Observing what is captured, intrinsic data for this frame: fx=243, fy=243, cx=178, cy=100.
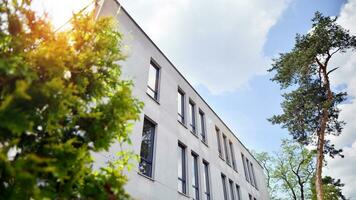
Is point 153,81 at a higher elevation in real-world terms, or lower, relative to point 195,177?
higher

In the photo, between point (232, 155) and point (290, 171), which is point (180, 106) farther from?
point (290, 171)

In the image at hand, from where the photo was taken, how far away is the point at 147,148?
967 centimetres

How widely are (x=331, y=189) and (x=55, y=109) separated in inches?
1460

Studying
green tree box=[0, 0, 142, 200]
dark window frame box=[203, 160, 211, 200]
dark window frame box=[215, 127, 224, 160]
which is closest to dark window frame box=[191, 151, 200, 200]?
dark window frame box=[203, 160, 211, 200]

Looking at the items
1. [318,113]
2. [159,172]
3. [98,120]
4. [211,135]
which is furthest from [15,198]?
[318,113]

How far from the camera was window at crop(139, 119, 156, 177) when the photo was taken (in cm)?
912

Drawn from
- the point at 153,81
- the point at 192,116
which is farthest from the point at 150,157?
the point at 192,116

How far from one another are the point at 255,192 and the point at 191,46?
15.0 m

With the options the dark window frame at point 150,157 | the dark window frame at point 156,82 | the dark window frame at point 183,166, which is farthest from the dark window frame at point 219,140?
the dark window frame at point 150,157

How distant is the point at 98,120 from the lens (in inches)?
134

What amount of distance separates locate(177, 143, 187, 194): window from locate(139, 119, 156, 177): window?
2328mm

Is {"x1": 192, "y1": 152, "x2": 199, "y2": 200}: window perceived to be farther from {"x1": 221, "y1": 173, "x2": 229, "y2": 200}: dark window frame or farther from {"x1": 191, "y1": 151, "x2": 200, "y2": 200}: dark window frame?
{"x1": 221, "y1": 173, "x2": 229, "y2": 200}: dark window frame

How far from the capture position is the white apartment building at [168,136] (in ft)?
30.1

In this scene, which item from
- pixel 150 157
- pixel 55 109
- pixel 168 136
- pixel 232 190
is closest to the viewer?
pixel 55 109
